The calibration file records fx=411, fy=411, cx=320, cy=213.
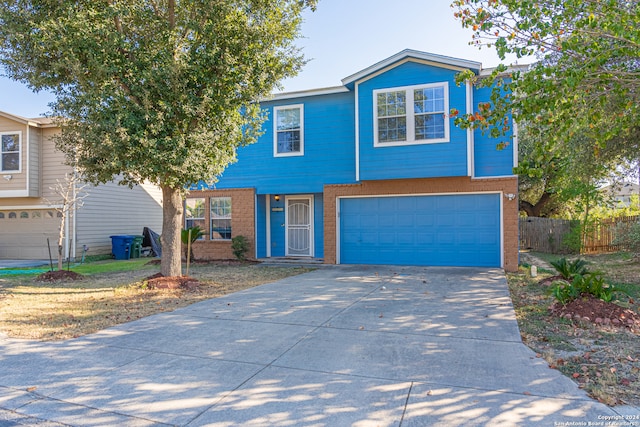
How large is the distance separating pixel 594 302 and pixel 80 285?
33.9 ft

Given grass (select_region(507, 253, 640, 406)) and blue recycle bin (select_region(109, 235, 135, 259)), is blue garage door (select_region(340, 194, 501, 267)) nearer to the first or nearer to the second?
grass (select_region(507, 253, 640, 406))

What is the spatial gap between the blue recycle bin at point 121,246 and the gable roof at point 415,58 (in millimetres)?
11166

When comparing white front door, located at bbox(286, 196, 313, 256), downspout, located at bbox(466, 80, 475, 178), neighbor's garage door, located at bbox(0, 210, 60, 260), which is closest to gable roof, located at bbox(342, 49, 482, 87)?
downspout, located at bbox(466, 80, 475, 178)

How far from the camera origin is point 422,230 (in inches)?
481

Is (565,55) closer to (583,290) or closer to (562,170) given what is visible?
(583,290)

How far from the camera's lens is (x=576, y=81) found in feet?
15.8

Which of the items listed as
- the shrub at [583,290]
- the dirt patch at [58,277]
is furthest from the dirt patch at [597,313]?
the dirt patch at [58,277]

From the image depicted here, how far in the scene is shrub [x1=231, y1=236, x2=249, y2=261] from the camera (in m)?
13.7

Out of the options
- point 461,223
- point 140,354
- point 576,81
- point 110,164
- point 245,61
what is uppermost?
point 245,61

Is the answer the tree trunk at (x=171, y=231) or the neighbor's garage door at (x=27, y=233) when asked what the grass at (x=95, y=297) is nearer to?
the tree trunk at (x=171, y=231)

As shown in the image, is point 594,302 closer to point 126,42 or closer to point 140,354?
point 140,354

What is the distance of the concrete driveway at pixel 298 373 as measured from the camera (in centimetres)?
322

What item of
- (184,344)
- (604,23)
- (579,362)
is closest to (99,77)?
(184,344)

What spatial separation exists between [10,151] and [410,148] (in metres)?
15.3
